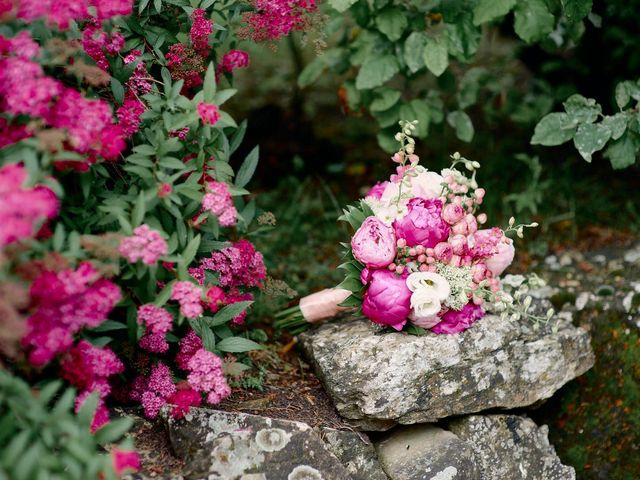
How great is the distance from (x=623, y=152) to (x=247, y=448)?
5.65 feet

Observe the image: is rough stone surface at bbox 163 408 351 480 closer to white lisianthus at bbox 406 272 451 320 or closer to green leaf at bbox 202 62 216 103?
white lisianthus at bbox 406 272 451 320

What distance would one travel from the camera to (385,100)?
9.71ft

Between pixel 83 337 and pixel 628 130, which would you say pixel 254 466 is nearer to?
pixel 83 337

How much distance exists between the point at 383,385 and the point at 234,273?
0.55m

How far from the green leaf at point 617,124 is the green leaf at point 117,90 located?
66.3 inches

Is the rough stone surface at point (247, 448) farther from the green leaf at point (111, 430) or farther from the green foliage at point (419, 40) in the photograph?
the green foliage at point (419, 40)

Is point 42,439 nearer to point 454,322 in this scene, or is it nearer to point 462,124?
point 454,322

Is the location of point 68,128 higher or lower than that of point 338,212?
higher

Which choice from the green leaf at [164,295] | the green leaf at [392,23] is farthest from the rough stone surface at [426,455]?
the green leaf at [392,23]

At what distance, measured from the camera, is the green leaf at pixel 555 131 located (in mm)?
2635

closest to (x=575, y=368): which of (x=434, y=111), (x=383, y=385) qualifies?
(x=383, y=385)

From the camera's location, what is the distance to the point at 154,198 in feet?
5.84

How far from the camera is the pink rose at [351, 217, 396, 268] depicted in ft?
6.67

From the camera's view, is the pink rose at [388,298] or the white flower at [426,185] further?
the white flower at [426,185]
